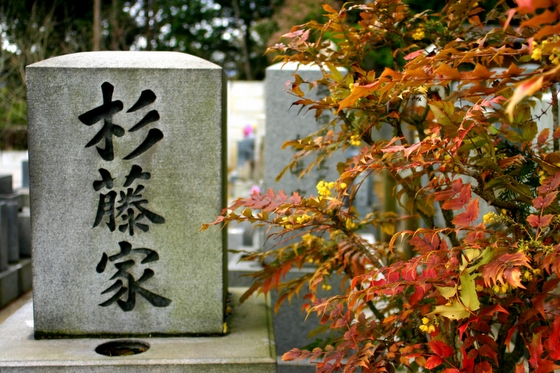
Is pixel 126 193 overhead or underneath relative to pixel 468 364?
overhead

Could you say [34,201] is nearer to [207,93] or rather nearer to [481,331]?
[207,93]

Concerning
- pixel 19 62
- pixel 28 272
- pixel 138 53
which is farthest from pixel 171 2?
pixel 138 53

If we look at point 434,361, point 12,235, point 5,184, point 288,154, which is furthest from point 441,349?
point 5,184

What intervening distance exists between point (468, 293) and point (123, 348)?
5.88 ft

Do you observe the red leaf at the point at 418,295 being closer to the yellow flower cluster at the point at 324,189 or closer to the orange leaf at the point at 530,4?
the yellow flower cluster at the point at 324,189

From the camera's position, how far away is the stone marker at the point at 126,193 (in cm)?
276

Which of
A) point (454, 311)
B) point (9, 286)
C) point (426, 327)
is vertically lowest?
point (9, 286)

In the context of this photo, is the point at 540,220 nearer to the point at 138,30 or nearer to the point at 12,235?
the point at 12,235

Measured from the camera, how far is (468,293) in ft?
5.67

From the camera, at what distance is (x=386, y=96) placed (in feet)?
6.81

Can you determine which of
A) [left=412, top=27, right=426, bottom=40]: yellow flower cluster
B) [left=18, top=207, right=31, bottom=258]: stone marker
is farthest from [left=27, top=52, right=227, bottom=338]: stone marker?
[left=18, top=207, right=31, bottom=258]: stone marker

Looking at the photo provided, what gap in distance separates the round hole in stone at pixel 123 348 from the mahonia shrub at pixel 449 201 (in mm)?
656

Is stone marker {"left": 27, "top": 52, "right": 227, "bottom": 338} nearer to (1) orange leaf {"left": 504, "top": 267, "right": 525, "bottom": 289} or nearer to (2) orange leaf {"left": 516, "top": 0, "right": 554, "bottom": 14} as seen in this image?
(1) orange leaf {"left": 504, "top": 267, "right": 525, "bottom": 289}

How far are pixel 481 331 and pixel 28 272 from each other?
447cm
